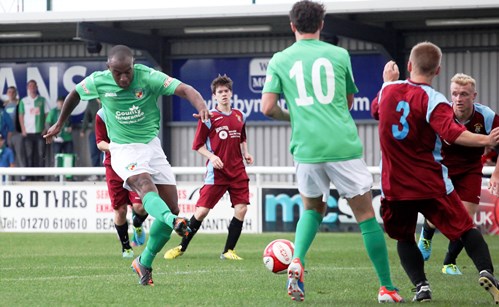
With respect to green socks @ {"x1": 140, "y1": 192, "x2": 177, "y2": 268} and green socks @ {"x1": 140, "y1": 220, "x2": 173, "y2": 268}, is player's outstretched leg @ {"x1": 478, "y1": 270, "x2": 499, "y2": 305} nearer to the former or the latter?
green socks @ {"x1": 140, "y1": 192, "x2": 177, "y2": 268}

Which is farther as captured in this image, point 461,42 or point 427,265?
point 461,42

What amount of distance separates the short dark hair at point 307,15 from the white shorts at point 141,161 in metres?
2.33

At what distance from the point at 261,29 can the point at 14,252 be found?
11304 millimetres

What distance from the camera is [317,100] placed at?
8.45 m

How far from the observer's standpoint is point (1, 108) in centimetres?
2848

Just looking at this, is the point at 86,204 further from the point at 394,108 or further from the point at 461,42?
the point at 394,108

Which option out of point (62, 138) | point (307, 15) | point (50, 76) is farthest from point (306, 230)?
point (50, 76)

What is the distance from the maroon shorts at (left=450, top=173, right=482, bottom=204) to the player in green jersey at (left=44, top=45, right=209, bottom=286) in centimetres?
267

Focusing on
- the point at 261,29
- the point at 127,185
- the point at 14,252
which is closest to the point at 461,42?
the point at 261,29

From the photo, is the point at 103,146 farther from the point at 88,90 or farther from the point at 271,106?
the point at 271,106

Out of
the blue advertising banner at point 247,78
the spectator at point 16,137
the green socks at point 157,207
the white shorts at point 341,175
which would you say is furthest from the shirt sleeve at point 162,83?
the spectator at point 16,137

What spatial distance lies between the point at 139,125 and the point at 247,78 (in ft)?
56.9

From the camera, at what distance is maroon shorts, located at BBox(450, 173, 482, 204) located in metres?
11.2

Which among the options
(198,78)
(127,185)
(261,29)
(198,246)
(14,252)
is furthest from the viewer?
(198,78)
